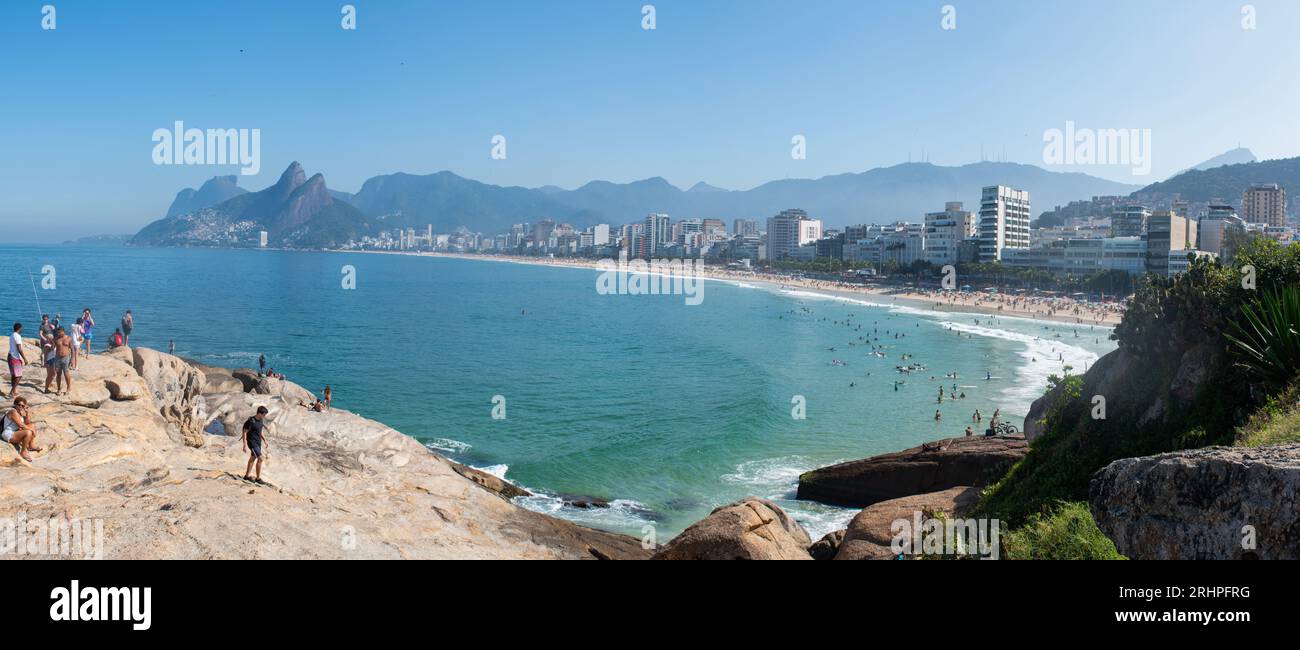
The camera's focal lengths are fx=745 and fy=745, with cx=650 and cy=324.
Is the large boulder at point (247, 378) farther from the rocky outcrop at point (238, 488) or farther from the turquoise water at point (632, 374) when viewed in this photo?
the rocky outcrop at point (238, 488)

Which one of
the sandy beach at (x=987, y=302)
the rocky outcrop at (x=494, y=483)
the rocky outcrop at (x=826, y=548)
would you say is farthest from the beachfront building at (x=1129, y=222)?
the rocky outcrop at (x=826, y=548)

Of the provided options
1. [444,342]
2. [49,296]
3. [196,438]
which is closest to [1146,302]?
[196,438]

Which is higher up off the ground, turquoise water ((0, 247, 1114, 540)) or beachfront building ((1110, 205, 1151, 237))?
beachfront building ((1110, 205, 1151, 237))

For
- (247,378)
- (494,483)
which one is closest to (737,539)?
(494,483)

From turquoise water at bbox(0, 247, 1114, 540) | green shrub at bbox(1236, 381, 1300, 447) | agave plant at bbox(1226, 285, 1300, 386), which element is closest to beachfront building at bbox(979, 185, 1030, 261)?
turquoise water at bbox(0, 247, 1114, 540)

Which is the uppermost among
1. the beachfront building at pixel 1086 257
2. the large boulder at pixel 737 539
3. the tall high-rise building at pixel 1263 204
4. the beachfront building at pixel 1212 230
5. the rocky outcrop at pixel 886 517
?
the tall high-rise building at pixel 1263 204

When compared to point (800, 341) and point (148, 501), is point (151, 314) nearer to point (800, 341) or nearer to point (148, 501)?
point (800, 341)

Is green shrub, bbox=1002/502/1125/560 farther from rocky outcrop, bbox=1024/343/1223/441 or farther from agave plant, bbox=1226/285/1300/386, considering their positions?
rocky outcrop, bbox=1024/343/1223/441
